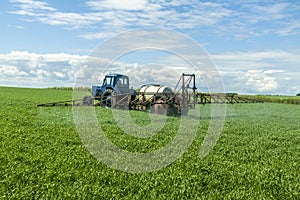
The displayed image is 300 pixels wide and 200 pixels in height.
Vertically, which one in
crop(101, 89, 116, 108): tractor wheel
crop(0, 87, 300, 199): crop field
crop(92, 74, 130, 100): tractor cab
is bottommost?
crop(0, 87, 300, 199): crop field

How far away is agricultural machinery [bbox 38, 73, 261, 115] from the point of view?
20281 millimetres

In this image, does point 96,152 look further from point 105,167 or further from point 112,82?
point 112,82

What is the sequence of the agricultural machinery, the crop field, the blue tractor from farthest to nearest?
the blue tractor, the agricultural machinery, the crop field

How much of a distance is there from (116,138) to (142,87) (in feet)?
36.9

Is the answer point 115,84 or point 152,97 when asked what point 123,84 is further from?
point 152,97

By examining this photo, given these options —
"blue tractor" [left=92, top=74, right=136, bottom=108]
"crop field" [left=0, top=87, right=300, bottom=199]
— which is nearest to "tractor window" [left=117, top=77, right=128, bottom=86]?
"blue tractor" [left=92, top=74, right=136, bottom=108]

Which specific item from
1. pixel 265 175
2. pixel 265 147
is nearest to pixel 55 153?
pixel 265 175

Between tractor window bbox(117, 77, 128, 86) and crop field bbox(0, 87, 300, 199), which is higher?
tractor window bbox(117, 77, 128, 86)

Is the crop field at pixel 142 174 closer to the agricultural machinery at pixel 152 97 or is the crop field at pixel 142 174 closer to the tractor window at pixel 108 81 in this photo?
the agricultural machinery at pixel 152 97

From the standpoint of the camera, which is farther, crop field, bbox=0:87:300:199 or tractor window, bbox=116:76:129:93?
→ tractor window, bbox=116:76:129:93

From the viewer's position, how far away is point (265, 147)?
12266mm

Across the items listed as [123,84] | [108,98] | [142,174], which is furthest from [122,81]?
[142,174]

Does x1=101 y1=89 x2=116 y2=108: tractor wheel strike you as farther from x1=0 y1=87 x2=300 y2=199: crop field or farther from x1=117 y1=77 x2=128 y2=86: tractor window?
x1=0 y1=87 x2=300 y2=199: crop field

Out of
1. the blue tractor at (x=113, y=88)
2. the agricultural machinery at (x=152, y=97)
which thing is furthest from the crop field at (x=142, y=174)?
the blue tractor at (x=113, y=88)
